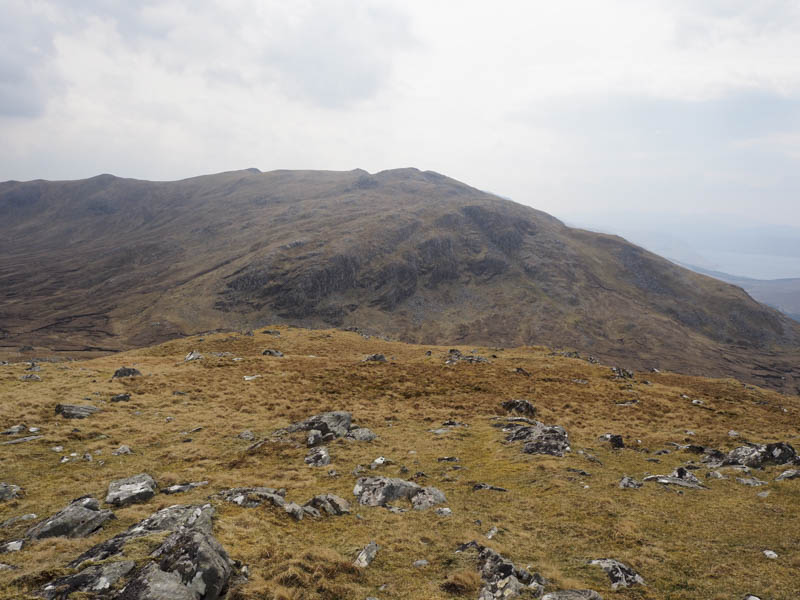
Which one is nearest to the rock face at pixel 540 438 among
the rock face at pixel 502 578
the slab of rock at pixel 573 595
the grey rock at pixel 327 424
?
the grey rock at pixel 327 424

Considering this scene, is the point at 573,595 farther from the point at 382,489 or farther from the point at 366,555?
the point at 382,489

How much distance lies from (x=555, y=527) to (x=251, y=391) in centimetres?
2812

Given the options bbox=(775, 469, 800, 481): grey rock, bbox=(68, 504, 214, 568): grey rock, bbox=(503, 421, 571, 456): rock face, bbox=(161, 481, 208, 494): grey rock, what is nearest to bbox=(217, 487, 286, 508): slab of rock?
bbox=(68, 504, 214, 568): grey rock

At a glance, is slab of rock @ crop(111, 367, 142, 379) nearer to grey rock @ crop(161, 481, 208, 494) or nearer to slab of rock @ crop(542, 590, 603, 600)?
A: grey rock @ crop(161, 481, 208, 494)

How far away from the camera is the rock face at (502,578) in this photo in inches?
425

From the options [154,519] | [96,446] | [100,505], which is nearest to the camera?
[154,519]

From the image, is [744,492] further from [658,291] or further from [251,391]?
[658,291]

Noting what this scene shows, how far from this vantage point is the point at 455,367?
1821 inches

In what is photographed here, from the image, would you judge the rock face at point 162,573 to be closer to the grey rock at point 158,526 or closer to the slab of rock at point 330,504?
the grey rock at point 158,526

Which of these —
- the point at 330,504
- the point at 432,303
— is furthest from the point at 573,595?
the point at 432,303

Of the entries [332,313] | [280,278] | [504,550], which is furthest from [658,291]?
[504,550]

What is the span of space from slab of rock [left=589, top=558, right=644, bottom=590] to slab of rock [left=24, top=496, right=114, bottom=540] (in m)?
17.6

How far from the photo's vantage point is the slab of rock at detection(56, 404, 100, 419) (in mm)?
25344

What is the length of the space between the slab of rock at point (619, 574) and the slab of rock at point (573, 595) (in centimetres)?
120
